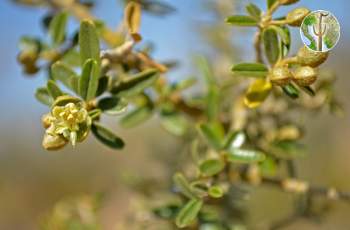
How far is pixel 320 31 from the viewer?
1.31 ft

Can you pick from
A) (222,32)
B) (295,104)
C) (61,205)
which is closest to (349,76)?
(222,32)

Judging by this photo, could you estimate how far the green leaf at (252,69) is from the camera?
488 millimetres

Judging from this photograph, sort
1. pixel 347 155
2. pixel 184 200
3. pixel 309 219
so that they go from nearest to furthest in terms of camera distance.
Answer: pixel 184 200
pixel 309 219
pixel 347 155

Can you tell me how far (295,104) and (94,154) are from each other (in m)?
1.46

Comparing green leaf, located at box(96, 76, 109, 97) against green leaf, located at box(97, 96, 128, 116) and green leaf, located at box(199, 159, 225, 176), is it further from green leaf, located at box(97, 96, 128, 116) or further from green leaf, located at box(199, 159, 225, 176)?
green leaf, located at box(199, 159, 225, 176)

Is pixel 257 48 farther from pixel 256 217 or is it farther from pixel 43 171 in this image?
pixel 43 171

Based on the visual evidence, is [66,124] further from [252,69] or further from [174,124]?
[174,124]

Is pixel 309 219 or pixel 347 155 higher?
pixel 309 219

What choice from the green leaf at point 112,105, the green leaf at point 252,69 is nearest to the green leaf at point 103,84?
the green leaf at point 112,105

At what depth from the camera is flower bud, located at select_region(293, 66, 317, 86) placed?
0.43m

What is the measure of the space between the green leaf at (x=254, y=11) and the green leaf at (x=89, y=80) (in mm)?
147

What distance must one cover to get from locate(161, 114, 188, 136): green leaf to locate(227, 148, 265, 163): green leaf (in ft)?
0.39

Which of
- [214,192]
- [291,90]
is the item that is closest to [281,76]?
[291,90]

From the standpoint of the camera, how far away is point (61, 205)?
93cm
